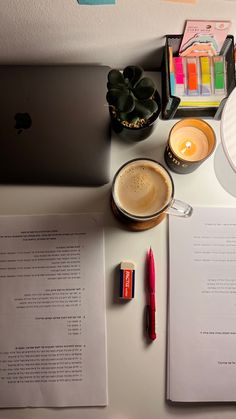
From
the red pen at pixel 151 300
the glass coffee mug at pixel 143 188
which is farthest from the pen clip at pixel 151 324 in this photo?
the glass coffee mug at pixel 143 188

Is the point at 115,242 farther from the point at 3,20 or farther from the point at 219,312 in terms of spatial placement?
the point at 3,20

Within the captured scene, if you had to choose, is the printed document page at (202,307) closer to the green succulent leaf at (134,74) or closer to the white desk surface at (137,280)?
the white desk surface at (137,280)

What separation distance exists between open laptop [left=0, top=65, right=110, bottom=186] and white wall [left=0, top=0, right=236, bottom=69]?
1.6 inches

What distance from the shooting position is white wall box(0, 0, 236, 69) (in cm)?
54

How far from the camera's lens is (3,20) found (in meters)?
0.59

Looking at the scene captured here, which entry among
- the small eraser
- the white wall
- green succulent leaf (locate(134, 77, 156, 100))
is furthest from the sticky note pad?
the small eraser

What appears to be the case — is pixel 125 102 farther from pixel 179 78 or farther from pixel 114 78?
pixel 179 78

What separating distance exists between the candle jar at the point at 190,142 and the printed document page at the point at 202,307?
10 cm

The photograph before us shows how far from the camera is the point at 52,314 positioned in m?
0.67

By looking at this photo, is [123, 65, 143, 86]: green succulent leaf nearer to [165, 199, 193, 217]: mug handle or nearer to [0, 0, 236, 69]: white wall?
[0, 0, 236, 69]: white wall

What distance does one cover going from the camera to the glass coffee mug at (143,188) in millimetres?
626

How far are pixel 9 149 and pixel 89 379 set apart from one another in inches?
18.4

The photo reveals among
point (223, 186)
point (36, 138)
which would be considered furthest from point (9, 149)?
point (223, 186)

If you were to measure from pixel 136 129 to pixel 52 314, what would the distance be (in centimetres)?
38
